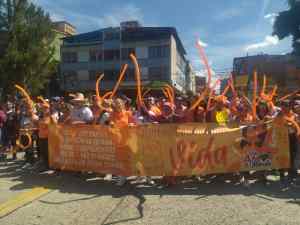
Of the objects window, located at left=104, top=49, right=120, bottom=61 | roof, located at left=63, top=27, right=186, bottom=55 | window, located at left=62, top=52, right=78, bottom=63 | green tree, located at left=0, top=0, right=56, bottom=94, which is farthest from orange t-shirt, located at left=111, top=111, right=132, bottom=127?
window, located at left=62, top=52, right=78, bottom=63

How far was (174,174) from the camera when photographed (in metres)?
7.38

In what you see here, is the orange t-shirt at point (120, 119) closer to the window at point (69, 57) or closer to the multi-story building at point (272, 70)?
the multi-story building at point (272, 70)

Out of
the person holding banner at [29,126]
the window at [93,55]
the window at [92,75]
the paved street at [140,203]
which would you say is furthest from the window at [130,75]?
the paved street at [140,203]

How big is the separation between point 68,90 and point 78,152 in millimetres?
46796

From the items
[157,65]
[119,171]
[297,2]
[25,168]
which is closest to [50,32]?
[157,65]

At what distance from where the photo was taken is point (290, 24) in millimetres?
36062

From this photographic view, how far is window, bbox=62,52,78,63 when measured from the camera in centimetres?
5497

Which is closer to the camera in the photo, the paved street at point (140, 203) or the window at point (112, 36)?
the paved street at point (140, 203)

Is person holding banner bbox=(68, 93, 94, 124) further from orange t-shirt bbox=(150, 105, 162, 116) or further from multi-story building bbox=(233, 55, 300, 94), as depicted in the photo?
multi-story building bbox=(233, 55, 300, 94)

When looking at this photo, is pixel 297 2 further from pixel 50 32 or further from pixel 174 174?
pixel 174 174

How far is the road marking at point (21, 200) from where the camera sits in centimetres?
605

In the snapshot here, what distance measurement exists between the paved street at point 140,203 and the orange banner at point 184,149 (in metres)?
0.35

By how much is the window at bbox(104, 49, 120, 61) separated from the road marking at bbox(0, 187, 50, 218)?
46.6 m

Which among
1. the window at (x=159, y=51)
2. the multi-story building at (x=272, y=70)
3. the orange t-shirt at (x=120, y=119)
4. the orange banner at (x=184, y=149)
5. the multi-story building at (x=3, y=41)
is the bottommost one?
the orange banner at (x=184, y=149)
